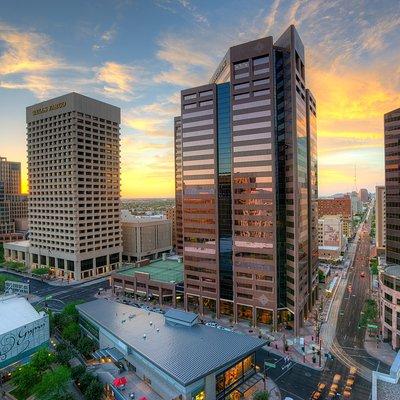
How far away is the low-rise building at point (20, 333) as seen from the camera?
242ft

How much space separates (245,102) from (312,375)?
7598 cm

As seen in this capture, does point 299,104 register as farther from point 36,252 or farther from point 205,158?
point 36,252

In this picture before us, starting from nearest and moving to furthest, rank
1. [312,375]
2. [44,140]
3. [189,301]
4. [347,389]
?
[347,389], [312,375], [189,301], [44,140]

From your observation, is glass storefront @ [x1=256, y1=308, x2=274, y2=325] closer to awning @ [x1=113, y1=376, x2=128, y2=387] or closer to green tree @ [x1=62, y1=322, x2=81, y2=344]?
Answer: awning @ [x1=113, y1=376, x2=128, y2=387]

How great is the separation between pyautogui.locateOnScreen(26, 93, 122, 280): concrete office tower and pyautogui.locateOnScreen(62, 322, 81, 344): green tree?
80.4 meters

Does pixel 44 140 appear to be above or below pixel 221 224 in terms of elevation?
above

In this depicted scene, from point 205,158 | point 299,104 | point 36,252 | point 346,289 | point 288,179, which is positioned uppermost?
point 299,104

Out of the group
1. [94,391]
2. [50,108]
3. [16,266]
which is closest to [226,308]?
[94,391]

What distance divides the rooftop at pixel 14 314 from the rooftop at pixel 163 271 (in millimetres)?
46772

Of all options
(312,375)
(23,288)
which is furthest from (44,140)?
→ (312,375)

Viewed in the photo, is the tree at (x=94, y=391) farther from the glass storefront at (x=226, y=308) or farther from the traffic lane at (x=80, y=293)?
the traffic lane at (x=80, y=293)

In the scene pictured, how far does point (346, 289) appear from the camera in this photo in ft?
471

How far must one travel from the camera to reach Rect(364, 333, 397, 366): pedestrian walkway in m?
79.7

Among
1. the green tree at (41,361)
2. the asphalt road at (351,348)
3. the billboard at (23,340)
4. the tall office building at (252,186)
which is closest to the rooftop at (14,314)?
the billboard at (23,340)
